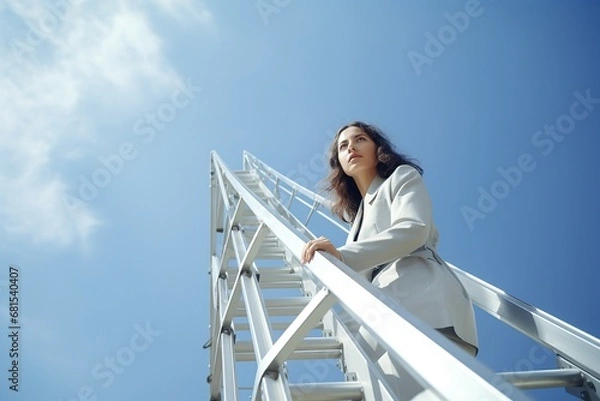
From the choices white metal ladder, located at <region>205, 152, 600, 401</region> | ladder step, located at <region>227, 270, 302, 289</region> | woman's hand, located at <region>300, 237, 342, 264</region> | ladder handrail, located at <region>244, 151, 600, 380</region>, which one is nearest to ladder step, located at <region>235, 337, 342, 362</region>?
white metal ladder, located at <region>205, 152, 600, 401</region>

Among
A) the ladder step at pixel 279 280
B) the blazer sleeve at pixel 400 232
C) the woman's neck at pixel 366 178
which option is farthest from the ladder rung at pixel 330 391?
Result: the ladder step at pixel 279 280

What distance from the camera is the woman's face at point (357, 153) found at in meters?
1.90

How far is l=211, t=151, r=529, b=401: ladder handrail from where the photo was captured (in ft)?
1.92

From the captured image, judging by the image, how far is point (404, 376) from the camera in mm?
1446

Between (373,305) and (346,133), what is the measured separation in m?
1.26

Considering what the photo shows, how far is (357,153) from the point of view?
6.26 ft

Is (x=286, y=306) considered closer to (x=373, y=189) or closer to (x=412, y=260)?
(x=373, y=189)

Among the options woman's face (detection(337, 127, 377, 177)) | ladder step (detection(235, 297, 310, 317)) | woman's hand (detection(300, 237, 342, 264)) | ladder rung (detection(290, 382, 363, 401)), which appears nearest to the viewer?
woman's hand (detection(300, 237, 342, 264))

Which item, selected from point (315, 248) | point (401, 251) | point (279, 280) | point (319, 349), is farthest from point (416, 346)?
point (279, 280)

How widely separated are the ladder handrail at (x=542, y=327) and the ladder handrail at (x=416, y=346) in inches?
36.2

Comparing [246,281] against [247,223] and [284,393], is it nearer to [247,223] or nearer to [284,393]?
[284,393]

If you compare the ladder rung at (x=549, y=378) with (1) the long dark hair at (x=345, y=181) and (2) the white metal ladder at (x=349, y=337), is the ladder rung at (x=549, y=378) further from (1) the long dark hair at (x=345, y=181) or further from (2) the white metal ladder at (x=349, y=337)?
(1) the long dark hair at (x=345, y=181)

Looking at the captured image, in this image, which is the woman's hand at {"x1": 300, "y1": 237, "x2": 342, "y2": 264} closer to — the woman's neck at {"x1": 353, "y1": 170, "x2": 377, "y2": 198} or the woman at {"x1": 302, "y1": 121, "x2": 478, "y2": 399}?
the woman at {"x1": 302, "y1": 121, "x2": 478, "y2": 399}

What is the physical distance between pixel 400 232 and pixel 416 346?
0.69m
